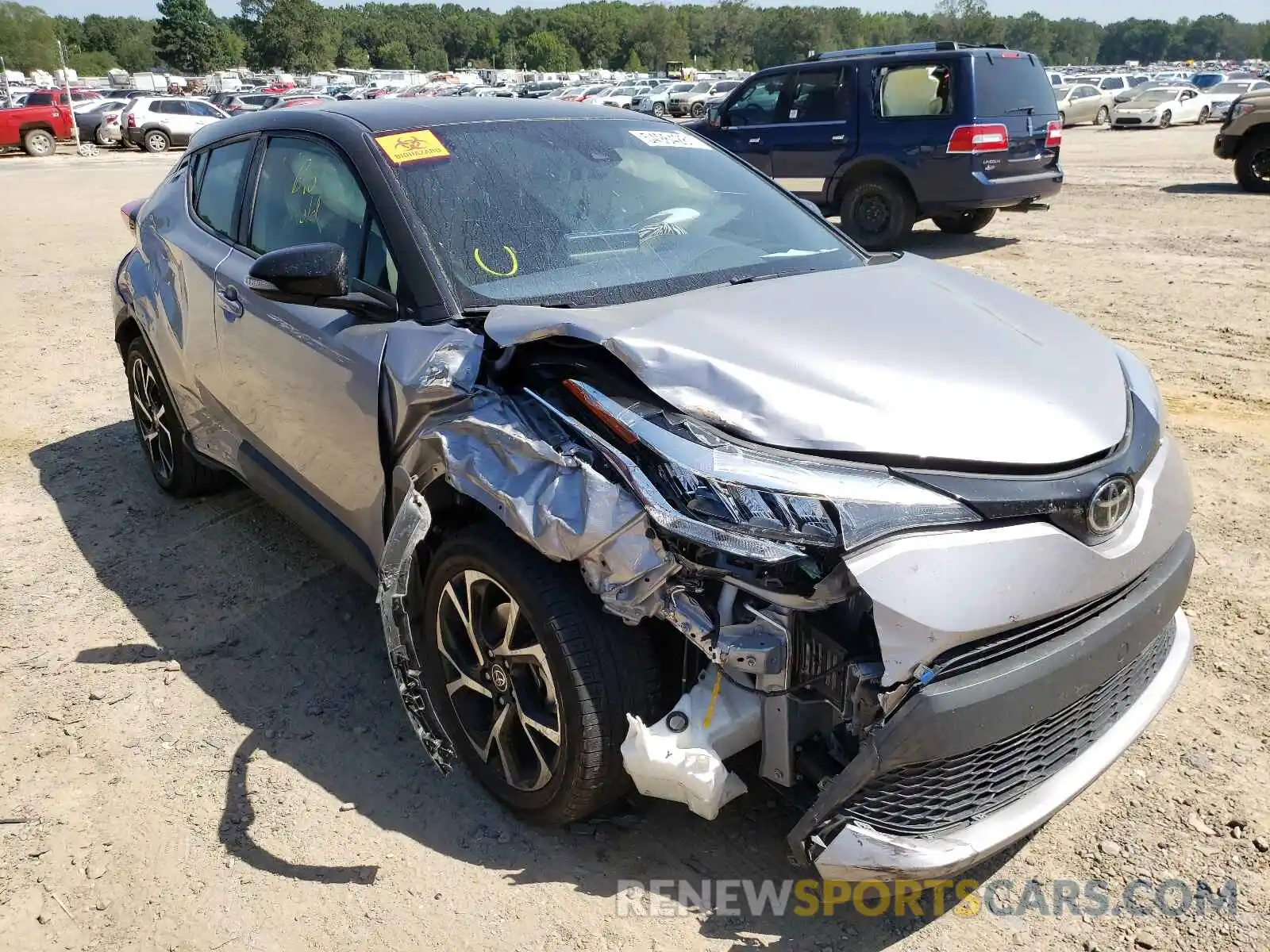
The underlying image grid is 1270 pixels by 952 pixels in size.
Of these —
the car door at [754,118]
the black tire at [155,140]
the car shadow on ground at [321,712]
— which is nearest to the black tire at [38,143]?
the black tire at [155,140]

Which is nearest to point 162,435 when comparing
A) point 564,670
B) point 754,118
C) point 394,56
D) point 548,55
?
point 564,670

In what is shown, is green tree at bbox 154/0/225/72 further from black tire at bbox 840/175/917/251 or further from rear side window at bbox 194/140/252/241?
rear side window at bbox 194/140/252/241

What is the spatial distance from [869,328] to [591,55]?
139 meters

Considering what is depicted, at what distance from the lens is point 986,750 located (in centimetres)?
210

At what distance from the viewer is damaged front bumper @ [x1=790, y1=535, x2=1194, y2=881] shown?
197 centimetres

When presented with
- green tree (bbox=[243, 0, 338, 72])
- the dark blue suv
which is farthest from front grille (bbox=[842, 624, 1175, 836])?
green tree (bbox=[243, 0, 338, 72])

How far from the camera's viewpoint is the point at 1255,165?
13836mm

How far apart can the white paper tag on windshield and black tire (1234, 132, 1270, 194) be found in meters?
12.9

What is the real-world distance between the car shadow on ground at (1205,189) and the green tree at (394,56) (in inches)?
4547

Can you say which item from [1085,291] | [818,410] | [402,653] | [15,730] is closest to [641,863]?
[402,653]

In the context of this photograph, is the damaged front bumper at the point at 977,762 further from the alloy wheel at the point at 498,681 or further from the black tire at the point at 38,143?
the black tire at the point at 38,143

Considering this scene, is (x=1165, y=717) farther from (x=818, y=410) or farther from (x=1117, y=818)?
(x=818, y=410)

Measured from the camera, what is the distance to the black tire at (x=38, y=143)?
90.8 feet

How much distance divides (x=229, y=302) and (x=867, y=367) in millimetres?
2379
